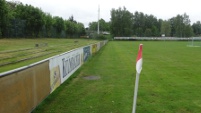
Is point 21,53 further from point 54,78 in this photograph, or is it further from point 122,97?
point 122,97

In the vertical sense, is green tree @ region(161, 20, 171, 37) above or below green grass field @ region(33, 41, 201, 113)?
above

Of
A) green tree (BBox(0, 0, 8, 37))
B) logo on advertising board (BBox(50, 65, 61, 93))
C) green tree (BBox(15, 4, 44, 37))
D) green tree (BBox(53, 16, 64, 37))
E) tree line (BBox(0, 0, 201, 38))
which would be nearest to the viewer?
logo on advertising board (BBox(50, 65, 61, 93))

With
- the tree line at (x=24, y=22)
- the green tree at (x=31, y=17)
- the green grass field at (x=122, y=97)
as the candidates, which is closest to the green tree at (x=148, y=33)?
the tree line at (x=24, y=22)

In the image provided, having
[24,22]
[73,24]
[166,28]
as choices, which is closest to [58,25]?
[73,24]

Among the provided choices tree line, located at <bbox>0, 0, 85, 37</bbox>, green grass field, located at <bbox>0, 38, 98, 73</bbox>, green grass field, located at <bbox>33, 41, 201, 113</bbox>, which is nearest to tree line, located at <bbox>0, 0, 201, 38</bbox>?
tree line, located at <bbox>0, 0, 85, 37</bbox>

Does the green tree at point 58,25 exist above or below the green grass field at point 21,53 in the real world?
above

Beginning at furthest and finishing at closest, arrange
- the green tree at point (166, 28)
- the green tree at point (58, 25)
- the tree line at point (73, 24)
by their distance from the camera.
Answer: the green tree at point (166, 28), the green tree at point (58, 25), the tree line at point (73, 24)

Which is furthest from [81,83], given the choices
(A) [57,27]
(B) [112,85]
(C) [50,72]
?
(A) [57,27]

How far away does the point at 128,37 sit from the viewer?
385 ft

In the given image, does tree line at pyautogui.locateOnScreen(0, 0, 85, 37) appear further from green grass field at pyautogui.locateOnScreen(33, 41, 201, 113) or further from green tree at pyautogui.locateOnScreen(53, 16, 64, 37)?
green grass field at pyautogui.locateOnScreen(33, 41, 201, 113)

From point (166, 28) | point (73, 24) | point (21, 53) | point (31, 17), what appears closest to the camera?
point (21, 53)

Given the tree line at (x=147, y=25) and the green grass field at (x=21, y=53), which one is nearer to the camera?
the green grass field at (x=21, y=53)

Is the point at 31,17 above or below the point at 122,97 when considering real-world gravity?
above

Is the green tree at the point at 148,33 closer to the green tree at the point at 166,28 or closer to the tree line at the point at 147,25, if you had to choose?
the tree line at the point at 147,25
